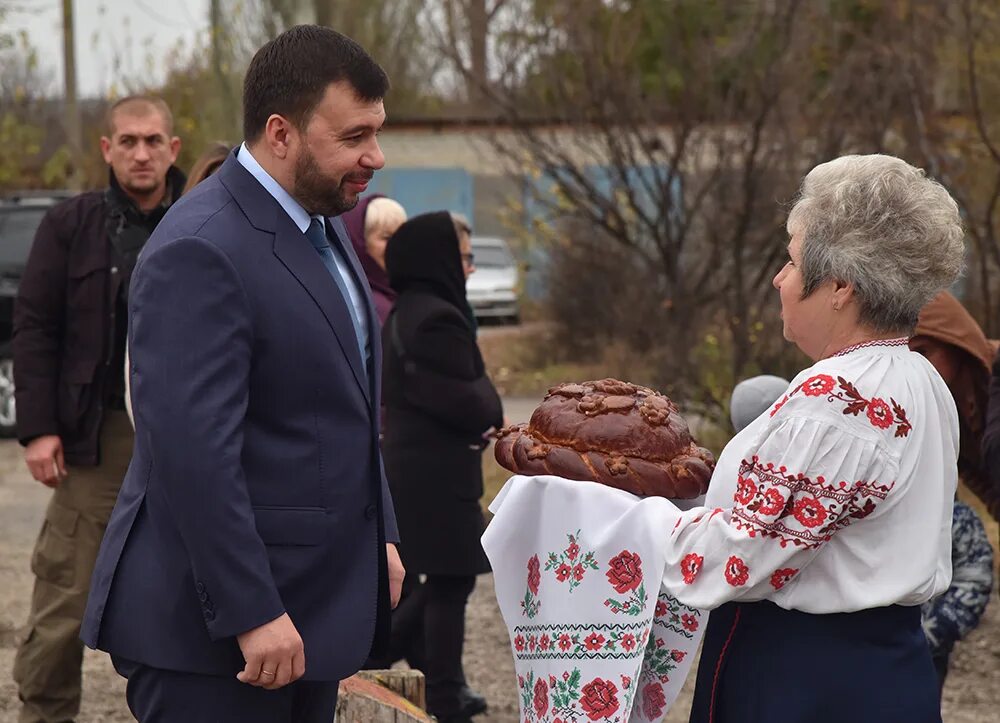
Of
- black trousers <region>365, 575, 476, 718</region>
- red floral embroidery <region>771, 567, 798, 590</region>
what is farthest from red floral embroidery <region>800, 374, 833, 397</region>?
black trousers <region>365, 575, 476, 718</region>

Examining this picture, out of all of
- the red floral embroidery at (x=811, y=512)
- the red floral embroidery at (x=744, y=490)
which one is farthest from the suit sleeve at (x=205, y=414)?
the red floral embroidery at (x=811, y=512)

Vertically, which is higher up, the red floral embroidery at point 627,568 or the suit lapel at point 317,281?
the suit lapel at point 317,281

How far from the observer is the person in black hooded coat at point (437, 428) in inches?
227

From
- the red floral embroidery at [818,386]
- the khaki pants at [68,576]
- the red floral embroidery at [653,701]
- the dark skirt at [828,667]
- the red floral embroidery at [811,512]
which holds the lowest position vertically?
the khaki pants at [68,576]

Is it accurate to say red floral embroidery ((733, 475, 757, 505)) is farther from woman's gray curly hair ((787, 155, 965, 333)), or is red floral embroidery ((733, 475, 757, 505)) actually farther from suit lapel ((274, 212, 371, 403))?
suit lapel ((274, 212, 371, 403))

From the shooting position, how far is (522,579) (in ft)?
10.4

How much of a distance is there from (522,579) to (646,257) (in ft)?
28.7

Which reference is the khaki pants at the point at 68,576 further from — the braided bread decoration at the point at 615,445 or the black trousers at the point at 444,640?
the braided bread decoration at the point at 615,445

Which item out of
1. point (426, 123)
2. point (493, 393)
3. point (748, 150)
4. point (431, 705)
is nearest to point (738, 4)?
point (748, 150)

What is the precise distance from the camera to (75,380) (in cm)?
508

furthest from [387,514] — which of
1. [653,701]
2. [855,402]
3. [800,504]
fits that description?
[855,402]

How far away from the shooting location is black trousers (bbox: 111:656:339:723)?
298 centimetres

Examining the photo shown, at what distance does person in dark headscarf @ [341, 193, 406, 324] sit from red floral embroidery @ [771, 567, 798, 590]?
3.73 m

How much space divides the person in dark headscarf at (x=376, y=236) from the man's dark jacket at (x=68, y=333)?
5.16 feet
